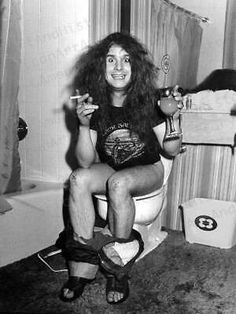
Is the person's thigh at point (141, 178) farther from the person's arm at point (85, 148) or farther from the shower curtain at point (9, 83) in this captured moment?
the shower curtain at point (9, 83)

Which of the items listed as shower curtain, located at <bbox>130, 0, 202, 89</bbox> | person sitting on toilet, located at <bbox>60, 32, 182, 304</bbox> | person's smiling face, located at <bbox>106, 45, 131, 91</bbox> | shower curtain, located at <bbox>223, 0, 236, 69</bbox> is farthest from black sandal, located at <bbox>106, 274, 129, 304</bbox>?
shower curtain, located at <bbox>223, 0, 236, 69</bbox>

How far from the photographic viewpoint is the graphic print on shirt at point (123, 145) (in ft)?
4.64

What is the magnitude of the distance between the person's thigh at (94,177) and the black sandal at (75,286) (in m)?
0.32

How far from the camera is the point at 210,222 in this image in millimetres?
1712

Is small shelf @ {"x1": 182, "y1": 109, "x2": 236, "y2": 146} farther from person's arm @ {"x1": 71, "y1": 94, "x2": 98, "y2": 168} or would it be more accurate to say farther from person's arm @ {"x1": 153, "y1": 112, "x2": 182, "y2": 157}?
person's arm @ {"x1": 71, "y1": 94, "x2": 98, "y2": 168}

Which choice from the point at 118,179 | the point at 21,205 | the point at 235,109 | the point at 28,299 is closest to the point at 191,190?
the point at 235,109

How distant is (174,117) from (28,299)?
82 cm

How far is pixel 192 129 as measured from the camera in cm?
171

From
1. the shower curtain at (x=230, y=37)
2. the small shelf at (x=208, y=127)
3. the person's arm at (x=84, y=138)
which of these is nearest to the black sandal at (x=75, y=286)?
the person's arm at (x=84, y=138)

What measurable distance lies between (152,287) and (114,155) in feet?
1.70

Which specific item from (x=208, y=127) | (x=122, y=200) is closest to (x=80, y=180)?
(x=122, y=200)

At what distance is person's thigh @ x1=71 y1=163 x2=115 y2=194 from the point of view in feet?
4.31

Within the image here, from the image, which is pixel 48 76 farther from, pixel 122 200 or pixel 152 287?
pixel 152 287

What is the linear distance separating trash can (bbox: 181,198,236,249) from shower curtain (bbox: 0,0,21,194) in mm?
868
